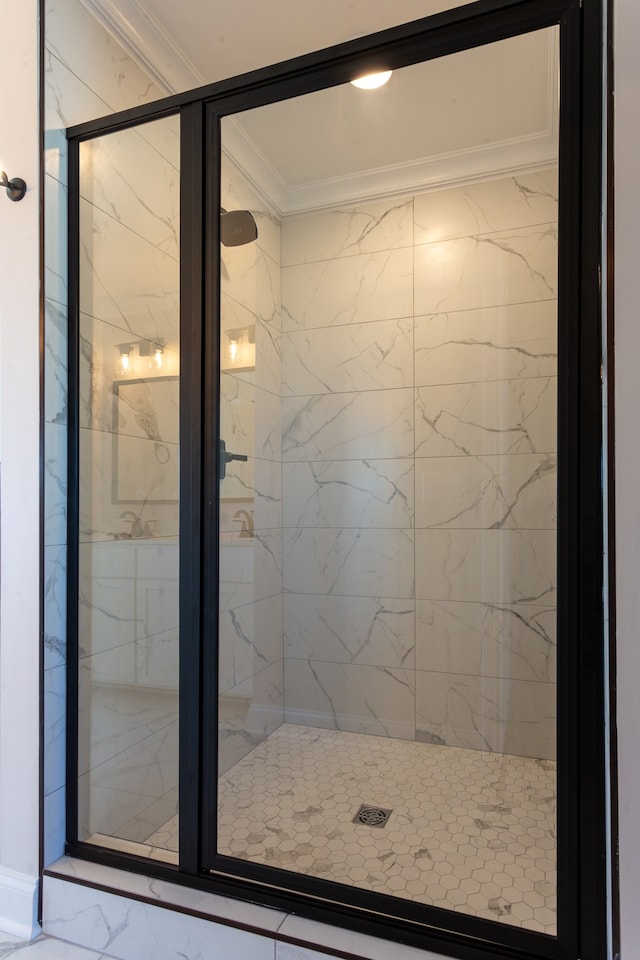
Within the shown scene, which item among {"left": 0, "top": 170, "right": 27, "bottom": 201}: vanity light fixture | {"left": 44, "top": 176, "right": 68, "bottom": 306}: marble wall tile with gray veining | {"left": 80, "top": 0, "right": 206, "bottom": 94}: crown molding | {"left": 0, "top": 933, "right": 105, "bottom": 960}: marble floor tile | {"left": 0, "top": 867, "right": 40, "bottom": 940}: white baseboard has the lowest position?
{"left": 0, "top": 933, "right": 105, "bottom": 960}: marble floor tile

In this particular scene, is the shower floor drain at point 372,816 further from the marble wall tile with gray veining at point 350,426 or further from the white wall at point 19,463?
the marble wall tile with gray veining at point 350,426

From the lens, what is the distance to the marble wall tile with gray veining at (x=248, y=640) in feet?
5.03

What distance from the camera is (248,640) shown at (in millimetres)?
1947

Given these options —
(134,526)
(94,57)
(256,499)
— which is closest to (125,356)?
(134,526)

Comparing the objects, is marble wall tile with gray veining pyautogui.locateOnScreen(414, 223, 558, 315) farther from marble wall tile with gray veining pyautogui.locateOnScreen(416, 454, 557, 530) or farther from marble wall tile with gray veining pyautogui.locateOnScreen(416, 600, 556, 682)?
marble wall tile with gray veining pyautogui.locateOnScreen(416, 600, 556, 682)

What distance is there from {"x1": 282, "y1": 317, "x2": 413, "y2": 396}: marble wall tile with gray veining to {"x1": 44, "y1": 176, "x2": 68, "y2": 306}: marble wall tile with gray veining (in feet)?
3.29

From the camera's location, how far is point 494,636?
2.13 meters

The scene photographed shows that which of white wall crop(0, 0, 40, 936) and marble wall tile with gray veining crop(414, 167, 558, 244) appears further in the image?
marble wall tile with gray veining crop(414, 167, 558, 244)

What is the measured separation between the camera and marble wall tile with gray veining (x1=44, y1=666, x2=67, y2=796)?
4.50 ft

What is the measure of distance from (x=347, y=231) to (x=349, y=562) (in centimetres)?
136

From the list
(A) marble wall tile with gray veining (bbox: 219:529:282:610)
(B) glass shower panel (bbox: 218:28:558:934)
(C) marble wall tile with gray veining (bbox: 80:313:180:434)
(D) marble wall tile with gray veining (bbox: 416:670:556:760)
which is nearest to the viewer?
(C) marble wall tile with gray veining (bbox: 80:313:180:434)

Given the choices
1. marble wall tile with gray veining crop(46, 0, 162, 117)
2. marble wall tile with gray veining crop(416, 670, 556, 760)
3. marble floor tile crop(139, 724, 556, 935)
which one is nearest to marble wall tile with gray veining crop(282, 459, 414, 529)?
marble wall tile with gray veining crop(416, 670, 556, 760)

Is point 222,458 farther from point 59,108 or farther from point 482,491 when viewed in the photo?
point 482,491

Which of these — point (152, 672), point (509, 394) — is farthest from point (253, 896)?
point (509, 394)
